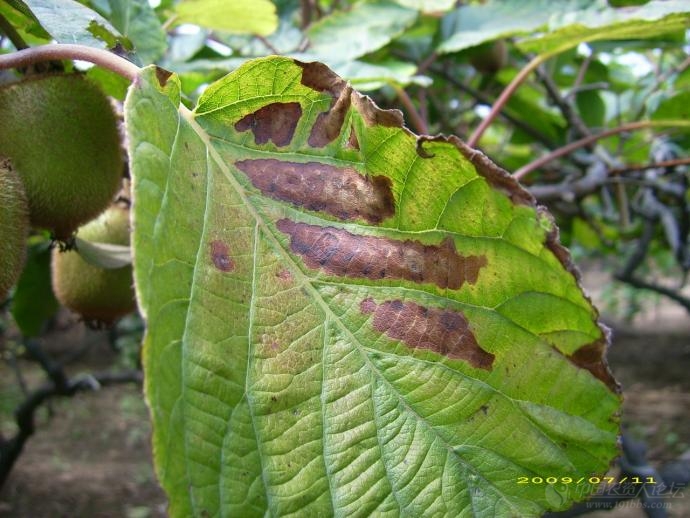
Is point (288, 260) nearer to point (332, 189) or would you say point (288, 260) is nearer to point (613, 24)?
point (332, 189)

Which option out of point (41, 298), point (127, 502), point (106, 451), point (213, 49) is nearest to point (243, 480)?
point (41, 298)

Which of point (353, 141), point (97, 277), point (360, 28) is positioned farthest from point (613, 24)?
point (97, 277)

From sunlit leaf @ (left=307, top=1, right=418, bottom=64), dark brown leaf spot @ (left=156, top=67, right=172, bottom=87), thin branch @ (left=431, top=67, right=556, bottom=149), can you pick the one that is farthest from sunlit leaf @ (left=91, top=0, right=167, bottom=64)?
thin branch @ (left=431, top=67, right=556, bottom=149)

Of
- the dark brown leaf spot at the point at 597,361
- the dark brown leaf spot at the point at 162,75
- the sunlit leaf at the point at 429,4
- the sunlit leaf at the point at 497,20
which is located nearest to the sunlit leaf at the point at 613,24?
the sunlit leaf at the point at 497,20

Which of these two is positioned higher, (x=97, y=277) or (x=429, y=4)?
(x=429, y=4)

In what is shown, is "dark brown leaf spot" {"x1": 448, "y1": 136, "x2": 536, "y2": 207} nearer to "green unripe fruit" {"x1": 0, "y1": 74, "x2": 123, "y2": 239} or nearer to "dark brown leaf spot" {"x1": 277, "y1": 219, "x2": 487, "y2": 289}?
"dark brown leaf spot" {"x1": 277, "y1": 219, "x2": 487, "y2": 289}

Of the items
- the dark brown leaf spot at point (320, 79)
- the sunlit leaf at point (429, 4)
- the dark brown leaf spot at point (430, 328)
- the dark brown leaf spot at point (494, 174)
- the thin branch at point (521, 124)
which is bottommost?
the thin branch at point (521, 124)

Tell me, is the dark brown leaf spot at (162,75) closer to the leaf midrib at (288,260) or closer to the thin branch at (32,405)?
the leaf midrib at (288,260)

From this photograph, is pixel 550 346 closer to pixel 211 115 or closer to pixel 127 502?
pixel 211 115
